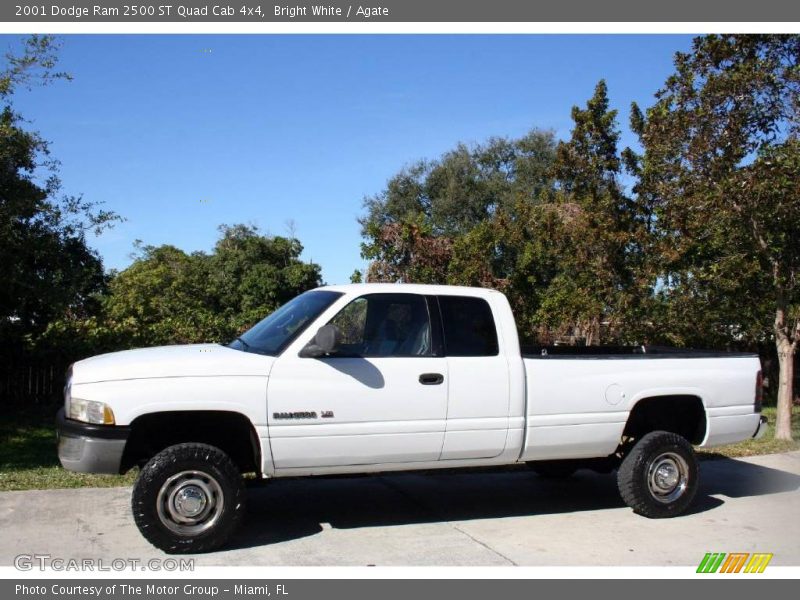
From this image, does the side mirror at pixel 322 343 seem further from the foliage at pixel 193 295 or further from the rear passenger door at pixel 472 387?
the foliage at pixel 193 295

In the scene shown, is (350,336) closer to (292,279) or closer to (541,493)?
(541,493)

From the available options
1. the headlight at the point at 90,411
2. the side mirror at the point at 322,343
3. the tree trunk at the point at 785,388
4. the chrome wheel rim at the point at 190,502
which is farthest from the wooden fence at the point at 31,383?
the tree trunk at the point at 785,388

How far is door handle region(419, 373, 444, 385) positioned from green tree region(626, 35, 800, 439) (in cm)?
626

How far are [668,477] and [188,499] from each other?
14.0 feet

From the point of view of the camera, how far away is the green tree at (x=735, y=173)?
10.8 metres

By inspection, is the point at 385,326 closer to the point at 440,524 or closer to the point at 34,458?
the point at 440,524

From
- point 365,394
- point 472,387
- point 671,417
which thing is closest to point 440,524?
point 472,387

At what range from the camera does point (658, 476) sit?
7270 millimetres

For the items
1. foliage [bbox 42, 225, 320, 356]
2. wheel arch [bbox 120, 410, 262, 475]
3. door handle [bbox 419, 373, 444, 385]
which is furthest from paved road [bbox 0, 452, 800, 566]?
foliage [bbox 42, 225, 320, 356]

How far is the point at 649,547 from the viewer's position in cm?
630

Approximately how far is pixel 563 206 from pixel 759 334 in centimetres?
442

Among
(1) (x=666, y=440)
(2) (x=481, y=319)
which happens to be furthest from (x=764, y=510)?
(2) (x=481, y=319)

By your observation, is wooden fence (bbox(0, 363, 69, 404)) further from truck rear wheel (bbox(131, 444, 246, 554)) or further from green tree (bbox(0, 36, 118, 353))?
truck rear wheel (bbox(131, 444, 246, 554))

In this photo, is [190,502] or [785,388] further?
[785,388]
